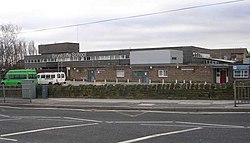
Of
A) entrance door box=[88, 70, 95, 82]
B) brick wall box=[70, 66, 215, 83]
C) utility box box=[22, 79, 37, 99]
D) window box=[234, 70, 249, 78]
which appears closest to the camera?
utility box box=[22, 79, 37, 99]

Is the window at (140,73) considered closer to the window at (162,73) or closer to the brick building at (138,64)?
the brick building at (138,64)

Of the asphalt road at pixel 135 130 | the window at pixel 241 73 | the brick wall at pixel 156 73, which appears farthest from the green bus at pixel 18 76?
the asphalt road at pixel 135 130

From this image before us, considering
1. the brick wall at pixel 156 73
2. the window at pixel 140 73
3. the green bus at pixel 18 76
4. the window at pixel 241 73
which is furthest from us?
the window at pixel 140 73

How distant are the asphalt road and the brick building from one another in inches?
1740

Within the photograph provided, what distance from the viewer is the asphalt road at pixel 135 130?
31.3ft

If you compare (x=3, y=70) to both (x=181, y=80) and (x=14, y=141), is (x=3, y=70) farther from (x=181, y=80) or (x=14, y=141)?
(x=14, y=141)

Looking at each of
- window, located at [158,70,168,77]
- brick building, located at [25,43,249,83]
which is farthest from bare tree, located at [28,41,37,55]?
window, located at [158,70,168,77]

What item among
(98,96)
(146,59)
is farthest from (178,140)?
(146,59)

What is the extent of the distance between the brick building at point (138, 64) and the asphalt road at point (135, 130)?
4418cm

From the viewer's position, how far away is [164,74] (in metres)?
60.7

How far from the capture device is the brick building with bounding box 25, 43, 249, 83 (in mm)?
58344

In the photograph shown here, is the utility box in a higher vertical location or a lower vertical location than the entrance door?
lower

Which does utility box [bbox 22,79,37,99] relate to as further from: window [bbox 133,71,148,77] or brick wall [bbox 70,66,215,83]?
window [bbox 133,71,148,77]

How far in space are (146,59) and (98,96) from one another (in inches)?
1898
